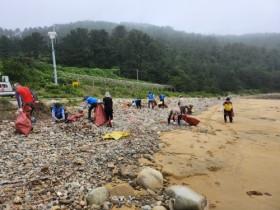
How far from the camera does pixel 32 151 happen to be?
8.94 metres

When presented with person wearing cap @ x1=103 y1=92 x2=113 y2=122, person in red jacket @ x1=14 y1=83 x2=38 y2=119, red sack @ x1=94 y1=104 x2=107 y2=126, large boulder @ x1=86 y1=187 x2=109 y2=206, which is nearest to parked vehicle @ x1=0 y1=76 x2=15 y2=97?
person in red jacket @ x1=14 y1=83 x2=38 y2=119

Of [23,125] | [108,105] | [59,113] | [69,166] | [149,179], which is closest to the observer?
[149,179]

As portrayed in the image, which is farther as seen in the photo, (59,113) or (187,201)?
(59,113)

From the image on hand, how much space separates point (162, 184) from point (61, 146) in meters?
4.01

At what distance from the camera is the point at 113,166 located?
300 inches

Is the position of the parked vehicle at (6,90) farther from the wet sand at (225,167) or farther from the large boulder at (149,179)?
the large boulder at (149,179)

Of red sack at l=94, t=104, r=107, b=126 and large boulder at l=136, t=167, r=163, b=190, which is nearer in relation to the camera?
large boulder at l=136, t=167, r=163, b=190

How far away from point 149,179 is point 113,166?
121 cm

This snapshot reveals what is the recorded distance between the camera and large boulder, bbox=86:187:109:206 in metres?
5.86

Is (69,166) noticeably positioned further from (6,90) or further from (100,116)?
(6,90)

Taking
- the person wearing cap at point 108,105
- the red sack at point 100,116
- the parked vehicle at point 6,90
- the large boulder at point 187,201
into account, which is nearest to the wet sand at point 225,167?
the large boulder at point 187,201

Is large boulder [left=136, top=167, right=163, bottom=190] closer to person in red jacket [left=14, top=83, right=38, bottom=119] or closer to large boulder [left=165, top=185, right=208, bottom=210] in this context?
large boulder [left=165, top=185, right=208, bottom=210]

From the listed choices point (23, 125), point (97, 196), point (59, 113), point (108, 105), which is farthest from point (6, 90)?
point (97, 196)

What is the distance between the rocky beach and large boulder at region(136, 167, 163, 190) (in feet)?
0.32
